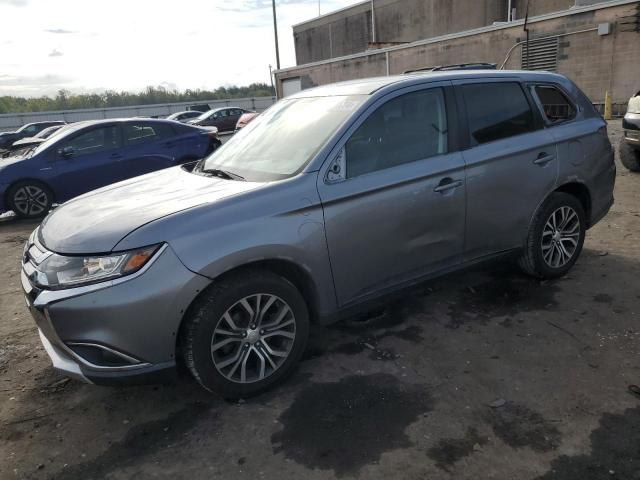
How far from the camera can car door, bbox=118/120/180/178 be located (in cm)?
843

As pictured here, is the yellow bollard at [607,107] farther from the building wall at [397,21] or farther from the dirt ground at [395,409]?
the dirt ground at [395,409]

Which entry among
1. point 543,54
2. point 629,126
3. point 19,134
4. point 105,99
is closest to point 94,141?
point 629,126

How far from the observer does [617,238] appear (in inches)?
212

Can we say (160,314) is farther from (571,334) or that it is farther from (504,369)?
(571,334)

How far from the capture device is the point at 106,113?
46.0m

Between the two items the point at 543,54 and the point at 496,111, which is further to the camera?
the point at 543,54

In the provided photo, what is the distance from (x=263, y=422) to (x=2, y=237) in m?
6.44

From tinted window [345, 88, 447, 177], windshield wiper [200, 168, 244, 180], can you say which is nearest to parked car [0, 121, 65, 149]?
windshield wiper [200, 168, 244, 180]

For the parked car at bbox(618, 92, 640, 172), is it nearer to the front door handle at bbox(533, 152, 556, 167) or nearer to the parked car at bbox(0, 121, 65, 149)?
the front door handle at bbox(533, 152, 556, 167)

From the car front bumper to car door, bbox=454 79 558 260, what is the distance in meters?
2.08

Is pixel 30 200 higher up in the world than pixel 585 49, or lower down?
lower down

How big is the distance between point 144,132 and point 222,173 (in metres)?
5.91

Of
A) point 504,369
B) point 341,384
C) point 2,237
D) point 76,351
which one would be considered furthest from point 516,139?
point 2,237

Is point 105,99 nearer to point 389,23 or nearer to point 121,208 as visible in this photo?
point 389,23
